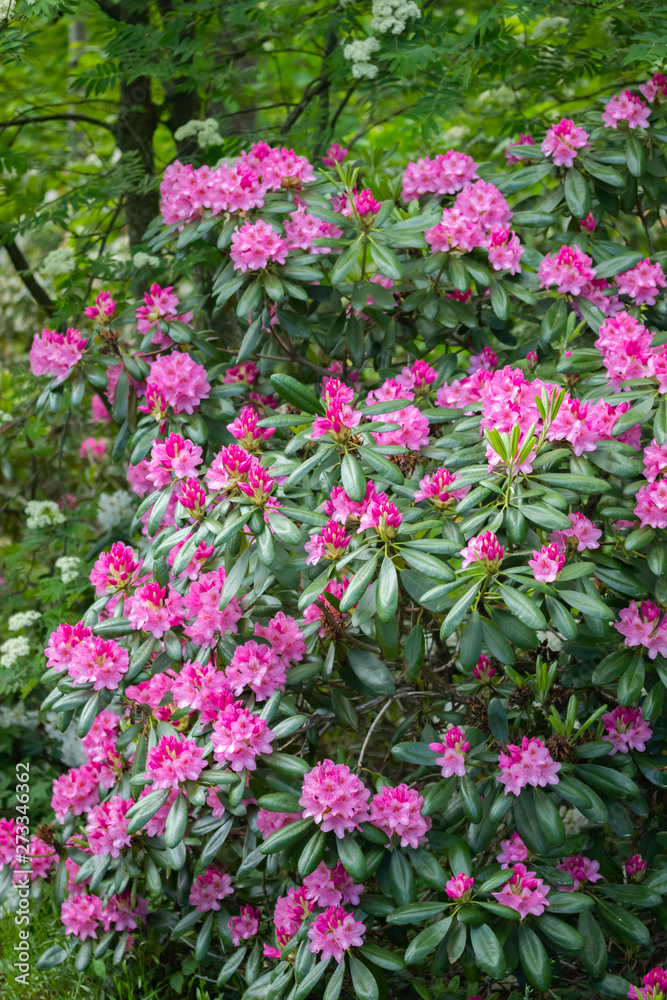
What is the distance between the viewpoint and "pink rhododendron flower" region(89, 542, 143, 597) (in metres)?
1.90

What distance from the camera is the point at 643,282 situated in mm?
2055

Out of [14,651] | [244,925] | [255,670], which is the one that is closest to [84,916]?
[244,925]

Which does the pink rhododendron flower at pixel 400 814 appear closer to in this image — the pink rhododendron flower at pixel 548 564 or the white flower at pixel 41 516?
the pink rhododendron flower at pixel 548 564

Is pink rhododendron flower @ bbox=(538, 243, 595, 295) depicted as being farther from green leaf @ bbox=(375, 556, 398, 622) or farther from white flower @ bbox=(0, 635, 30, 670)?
white flower @ bbox=(0, 635, 30, 670)

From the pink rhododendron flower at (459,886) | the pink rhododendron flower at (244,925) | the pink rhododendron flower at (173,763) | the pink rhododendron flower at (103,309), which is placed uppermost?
the pink rhododendron flower at (103,309)

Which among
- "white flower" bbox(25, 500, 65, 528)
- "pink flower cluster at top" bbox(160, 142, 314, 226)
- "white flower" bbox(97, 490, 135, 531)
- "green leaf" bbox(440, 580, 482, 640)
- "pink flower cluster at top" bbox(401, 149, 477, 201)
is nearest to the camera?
"green leaf" bbox(440, 580, 482, 640)

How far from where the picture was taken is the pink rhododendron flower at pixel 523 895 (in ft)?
5.33

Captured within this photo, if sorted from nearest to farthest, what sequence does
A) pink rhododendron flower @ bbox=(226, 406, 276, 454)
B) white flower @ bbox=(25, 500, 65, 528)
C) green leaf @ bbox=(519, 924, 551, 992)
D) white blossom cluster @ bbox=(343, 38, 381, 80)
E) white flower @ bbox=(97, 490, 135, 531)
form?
green leaf @ bbox=(519, 924, 551, 992), pink rhododendron flower @ bbox=(226, 406, 276, 454), white blossom cluster @ bbox=(343, 38, 381, 80), white flower @ bbox=(25, 500, 65, 528), white flower @ bbox=(97, 490, 135, 531)

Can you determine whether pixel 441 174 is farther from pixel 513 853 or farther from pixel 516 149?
pixel 513 853

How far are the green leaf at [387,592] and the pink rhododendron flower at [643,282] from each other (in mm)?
1011

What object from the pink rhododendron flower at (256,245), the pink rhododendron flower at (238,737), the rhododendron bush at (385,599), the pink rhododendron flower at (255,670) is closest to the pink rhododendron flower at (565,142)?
the rhododendron bush at (385,599)

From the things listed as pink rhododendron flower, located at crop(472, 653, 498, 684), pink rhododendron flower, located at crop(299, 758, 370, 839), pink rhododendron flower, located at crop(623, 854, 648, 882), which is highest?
pink rhododendron flower, located at crop(299, 758, 370, 839)

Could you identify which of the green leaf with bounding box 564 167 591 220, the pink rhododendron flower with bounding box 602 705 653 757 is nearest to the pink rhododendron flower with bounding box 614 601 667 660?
the pink rhododendron flower with bounding box 602 705 653 757

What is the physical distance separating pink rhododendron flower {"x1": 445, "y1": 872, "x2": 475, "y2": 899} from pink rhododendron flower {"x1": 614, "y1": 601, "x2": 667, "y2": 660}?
543 mm
